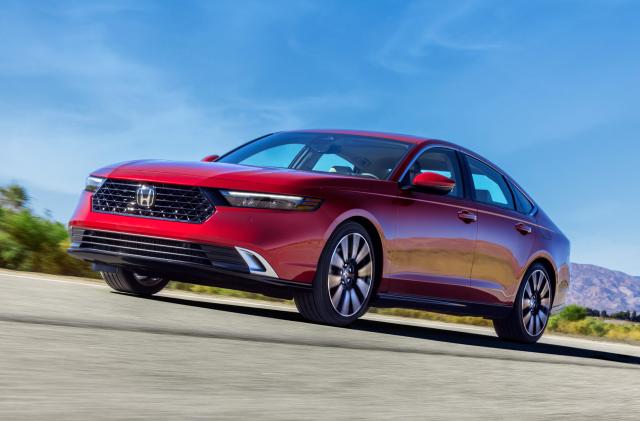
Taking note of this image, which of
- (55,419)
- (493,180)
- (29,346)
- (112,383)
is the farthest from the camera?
(493,180)

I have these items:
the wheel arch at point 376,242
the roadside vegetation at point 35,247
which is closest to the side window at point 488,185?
the wheel arch at point 376,242

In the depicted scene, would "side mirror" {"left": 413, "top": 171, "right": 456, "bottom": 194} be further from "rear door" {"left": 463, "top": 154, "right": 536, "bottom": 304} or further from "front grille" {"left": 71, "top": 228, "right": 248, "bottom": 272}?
"front grille" {"left": 71, "top": 228, "right": 248, "bottom": 272}

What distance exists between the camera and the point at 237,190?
805 cm

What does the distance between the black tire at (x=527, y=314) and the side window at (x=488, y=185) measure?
2.47 feet

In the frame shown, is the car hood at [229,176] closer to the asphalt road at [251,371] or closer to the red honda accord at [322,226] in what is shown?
the red honda accord at [322,226]

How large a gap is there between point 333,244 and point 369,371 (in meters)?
2.45

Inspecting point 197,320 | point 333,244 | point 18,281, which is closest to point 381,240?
point 333,244

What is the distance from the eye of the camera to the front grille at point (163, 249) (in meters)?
7.98

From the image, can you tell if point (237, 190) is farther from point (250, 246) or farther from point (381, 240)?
point (381, 240)

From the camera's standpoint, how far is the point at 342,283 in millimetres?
8359


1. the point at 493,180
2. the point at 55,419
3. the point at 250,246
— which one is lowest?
the point at 55,419

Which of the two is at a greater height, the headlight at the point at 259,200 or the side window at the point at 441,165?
the side window at the point at 441,165

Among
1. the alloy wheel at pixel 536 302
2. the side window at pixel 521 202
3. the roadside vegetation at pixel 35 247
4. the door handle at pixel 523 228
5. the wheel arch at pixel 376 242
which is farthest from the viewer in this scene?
the roadside vegetation at pixel 35 247

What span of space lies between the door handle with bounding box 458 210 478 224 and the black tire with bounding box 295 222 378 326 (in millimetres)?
1256
